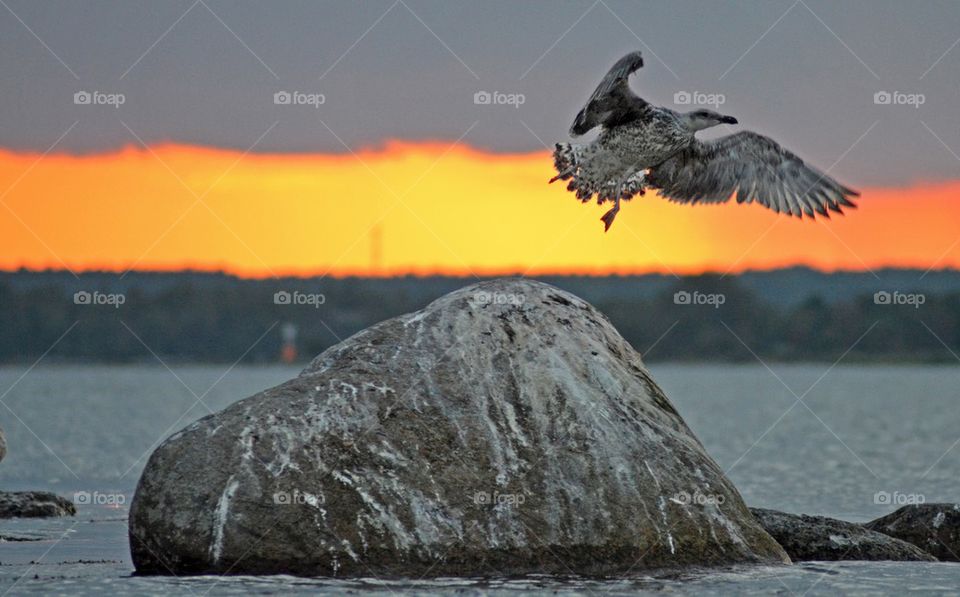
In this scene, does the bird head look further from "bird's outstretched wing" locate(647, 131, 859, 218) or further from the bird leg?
the bird leg

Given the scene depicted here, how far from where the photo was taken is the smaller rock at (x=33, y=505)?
1609cm

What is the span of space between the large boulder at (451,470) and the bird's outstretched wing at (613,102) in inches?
89.3

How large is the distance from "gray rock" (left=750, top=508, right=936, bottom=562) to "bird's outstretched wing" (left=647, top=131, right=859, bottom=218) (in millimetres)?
3363

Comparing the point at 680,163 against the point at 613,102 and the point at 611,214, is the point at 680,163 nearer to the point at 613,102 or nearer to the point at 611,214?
the point at 611,214

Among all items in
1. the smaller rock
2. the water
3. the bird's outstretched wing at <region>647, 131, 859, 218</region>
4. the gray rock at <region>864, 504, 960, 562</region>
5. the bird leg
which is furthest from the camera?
the smaller rock

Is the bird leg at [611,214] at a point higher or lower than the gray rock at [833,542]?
higher

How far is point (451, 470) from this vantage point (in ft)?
39.7

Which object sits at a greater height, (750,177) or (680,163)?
(680,163)

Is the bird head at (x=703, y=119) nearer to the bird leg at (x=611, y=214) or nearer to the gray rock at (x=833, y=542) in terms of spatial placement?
the bird leg at (x=611, y=214)

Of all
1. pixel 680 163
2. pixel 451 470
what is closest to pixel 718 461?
pixel 680 163

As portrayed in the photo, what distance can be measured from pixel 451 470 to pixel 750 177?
218 inches

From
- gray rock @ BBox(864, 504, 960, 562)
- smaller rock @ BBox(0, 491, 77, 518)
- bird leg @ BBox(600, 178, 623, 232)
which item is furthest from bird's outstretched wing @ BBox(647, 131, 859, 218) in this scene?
smaller rock @ BBox(0, 491, 77, 518)

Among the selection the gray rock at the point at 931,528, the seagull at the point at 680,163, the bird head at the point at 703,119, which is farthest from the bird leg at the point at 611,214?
the gray rock at the point at 931,528

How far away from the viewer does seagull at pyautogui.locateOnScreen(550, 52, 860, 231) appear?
15383 millimetres
